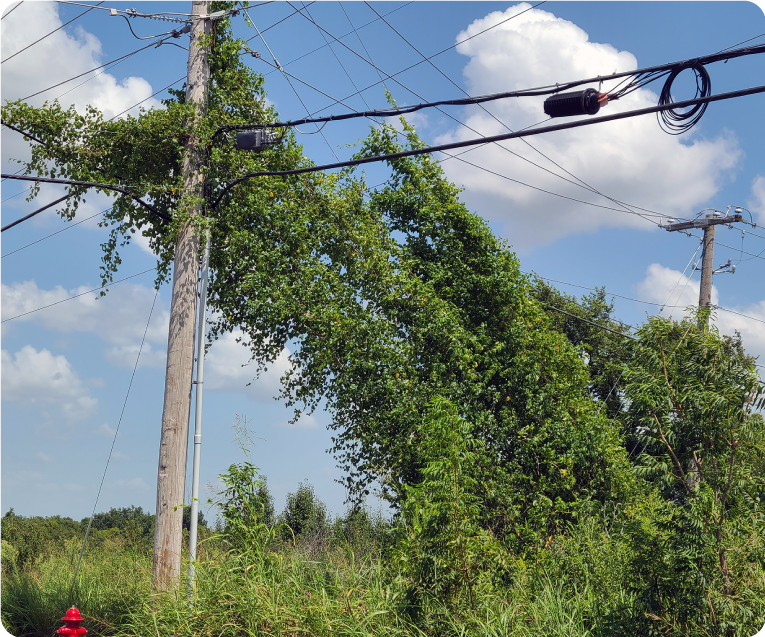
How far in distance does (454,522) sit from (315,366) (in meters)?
6.66

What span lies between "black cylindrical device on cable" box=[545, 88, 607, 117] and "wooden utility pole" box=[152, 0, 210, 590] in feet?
20.8

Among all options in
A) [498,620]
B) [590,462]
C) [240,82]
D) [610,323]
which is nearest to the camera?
[498,620]

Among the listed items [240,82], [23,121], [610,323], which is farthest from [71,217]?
[610,323]

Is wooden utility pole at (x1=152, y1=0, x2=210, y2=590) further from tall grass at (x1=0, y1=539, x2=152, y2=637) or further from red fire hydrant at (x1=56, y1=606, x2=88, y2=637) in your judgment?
red fire hydrant at (x1=56, y1=606, x2=88, y2=637)

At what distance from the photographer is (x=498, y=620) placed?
26.2 feet

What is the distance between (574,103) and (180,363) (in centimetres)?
718

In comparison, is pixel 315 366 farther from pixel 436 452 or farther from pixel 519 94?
pixel 519 94

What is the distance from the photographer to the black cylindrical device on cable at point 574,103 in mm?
7840

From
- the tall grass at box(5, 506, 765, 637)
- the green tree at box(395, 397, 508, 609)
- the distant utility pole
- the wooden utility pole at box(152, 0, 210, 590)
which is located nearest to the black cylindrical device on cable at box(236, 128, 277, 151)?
the wooden utility pole at box(152, 0, 210, 590)

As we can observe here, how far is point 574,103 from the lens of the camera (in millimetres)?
7883

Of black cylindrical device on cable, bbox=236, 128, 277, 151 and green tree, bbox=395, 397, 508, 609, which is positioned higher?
black cylindrical device on cable, bbox=236, 128, 277, 151

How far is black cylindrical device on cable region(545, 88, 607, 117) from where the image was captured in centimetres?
784

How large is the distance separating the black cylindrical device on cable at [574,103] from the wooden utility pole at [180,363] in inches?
250

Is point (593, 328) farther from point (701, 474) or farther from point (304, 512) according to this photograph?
point (701, 474)
